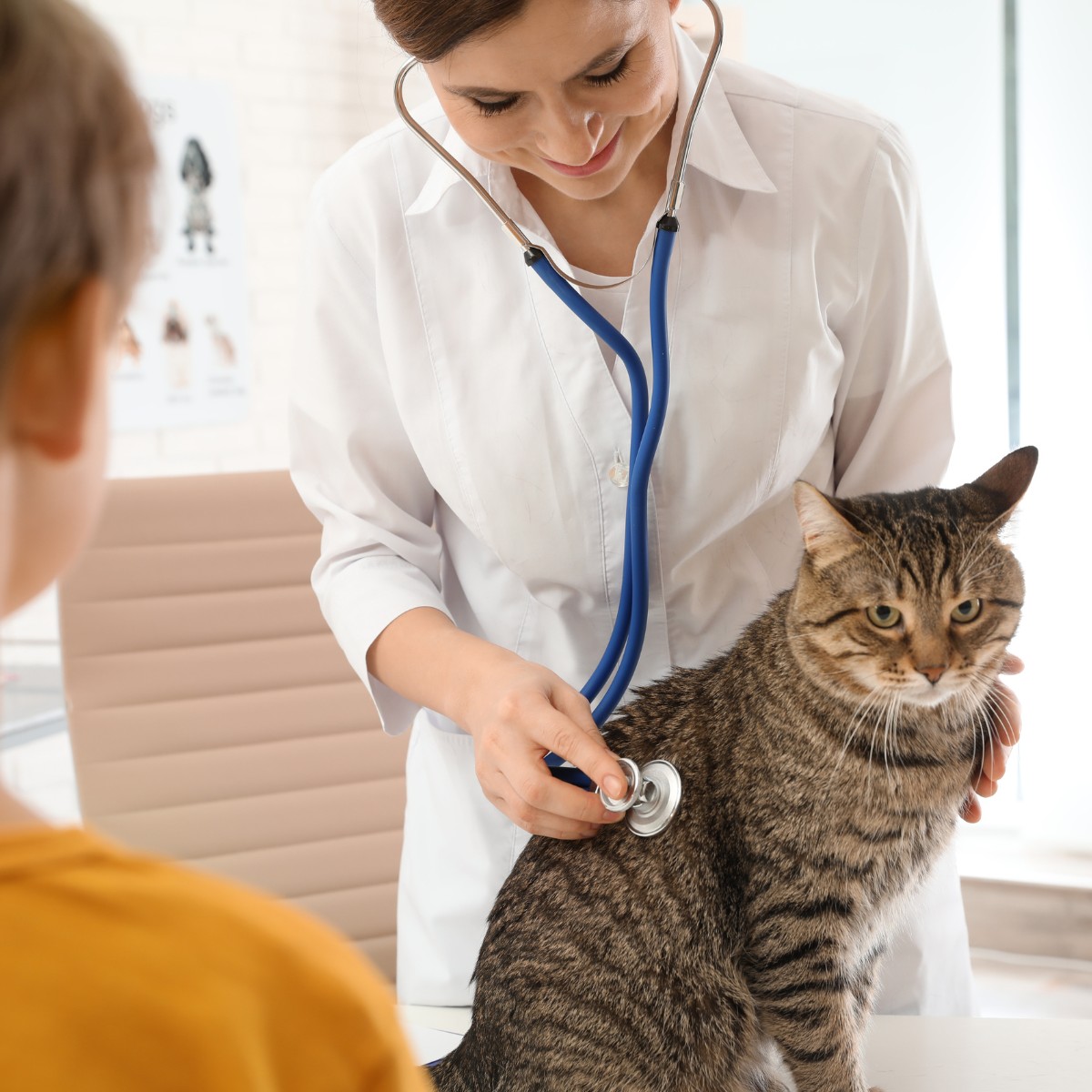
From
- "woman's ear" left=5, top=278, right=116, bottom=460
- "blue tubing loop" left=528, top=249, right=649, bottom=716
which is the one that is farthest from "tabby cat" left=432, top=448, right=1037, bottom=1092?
"woman's ear" left=5, top=278, right=116, bottom=460

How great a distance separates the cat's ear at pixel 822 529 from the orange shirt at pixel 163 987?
0.77 m

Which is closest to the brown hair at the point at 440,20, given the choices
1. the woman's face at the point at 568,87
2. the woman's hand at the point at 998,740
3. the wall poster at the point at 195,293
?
the woman's face at the point at 568,87

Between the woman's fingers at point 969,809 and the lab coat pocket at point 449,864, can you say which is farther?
the lab coat pocket at point 449,864

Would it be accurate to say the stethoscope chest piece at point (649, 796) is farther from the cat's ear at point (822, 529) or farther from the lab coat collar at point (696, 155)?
the lab coat collar at point (696, 155)

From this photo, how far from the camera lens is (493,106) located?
1.02 metres

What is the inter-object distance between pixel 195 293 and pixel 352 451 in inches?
103

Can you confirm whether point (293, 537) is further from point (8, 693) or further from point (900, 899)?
point (8, 693)

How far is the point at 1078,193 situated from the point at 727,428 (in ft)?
7.42

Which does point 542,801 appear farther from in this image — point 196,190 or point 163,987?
point 196,190

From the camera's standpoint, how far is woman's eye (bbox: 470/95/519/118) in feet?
3.32

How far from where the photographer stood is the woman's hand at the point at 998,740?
47.2 inches

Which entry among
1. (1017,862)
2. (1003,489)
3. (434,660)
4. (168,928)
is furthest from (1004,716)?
(1017,862)

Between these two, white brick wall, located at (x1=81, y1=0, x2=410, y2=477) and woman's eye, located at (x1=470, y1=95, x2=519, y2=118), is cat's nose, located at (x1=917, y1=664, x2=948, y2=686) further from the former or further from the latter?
white brick wall, located at (x1=81, y1=0, x2=410, y2=477)

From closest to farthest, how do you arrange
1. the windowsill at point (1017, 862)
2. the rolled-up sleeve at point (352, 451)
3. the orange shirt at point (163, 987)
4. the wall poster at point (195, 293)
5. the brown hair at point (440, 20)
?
the orange shirt at point (163, 987) → the brown hair at point (440, 20) → the rolled-up sleeve at point (352, 451) → the windowsill at point (1017, 862) → the wall poster at point (195, 293)
